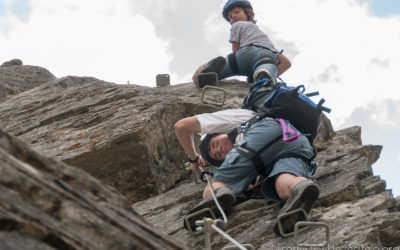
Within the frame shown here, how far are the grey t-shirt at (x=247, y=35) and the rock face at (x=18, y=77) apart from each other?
842 cm

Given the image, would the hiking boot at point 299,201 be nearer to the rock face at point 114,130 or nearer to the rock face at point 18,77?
the rock face at point 114,130

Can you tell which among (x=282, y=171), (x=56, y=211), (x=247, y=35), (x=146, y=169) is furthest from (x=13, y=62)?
(x=56, y=211)

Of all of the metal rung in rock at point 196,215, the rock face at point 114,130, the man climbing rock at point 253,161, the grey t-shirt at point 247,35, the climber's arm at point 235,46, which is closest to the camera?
the man climbing rock at point 253,161

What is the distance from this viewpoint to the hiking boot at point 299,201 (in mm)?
6887

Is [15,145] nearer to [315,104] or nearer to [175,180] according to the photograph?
[315,104]

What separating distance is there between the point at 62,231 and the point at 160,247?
0.84m

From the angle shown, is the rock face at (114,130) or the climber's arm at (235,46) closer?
the rock face at (114,130)

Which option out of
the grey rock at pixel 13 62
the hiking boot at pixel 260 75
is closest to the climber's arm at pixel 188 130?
the hiking boot at pixel 260 75

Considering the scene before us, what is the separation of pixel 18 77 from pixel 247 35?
10052 millimetres

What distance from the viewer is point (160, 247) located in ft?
13.3

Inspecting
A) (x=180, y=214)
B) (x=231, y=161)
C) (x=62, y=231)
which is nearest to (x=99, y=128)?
(x=180, y=214)

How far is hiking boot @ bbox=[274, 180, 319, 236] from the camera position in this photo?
6887 millimetres

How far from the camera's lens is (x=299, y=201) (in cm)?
690

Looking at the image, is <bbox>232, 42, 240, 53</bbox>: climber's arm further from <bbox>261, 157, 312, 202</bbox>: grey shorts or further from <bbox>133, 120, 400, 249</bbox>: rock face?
<bbox>261, 157, 312, 202</bbox>: grey shorts
